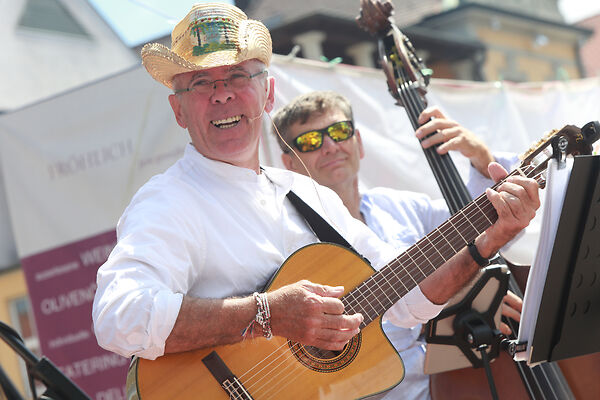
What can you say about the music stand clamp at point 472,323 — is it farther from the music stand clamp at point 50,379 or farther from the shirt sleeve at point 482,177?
the music stand clamp at point 50,379

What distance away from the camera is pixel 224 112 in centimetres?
250

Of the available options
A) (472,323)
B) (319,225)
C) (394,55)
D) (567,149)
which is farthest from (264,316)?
(394,55)

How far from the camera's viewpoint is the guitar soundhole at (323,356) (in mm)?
2342

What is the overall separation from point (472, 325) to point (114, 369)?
105 inches

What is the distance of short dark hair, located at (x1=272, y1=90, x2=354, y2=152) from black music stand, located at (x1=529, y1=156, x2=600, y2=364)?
1.89 metres

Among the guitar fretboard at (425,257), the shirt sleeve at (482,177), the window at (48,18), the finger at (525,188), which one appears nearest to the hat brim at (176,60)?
the guitar fretboard at (425,257)

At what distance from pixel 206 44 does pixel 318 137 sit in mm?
1277

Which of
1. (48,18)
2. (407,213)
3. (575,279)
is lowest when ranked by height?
(575,279)

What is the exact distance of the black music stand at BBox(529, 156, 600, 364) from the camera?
1.87 m

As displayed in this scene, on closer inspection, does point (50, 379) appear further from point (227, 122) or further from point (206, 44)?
point (206, 44)

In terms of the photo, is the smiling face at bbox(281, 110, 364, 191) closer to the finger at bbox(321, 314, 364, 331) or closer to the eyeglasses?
the eyeglasses

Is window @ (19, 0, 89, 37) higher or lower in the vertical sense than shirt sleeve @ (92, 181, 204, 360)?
higher

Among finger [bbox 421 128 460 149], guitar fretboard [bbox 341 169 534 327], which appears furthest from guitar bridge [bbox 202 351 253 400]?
finger [bbox 421 128 460 149]

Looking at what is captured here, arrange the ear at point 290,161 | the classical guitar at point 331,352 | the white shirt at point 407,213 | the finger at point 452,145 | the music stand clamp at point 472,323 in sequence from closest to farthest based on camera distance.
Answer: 1. the classical guitar at point 331,352
2. the music stand clamp at point 472,323
3. the finger at point 452,145
4. the white shirt at point 407,213
5. the ear at point 290,161
